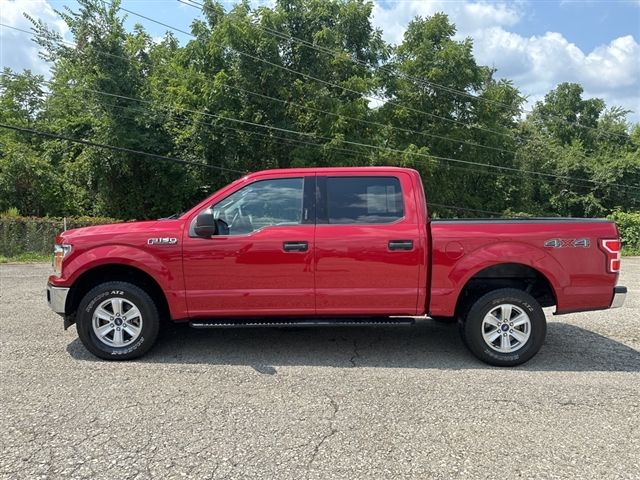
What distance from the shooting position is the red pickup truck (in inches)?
201

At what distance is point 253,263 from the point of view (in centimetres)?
511

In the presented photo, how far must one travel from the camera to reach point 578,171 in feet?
141

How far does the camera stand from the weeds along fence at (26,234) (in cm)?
1703

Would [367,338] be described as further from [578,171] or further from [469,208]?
[578,171]

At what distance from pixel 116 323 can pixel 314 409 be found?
7.83 ft

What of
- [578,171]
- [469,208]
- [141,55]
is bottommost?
[469,208]

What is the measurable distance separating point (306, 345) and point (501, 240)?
2.39 m

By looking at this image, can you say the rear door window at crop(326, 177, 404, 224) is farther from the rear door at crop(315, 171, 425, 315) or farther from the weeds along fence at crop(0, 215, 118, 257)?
the weeds along fence at crop(0, 215, 118, 257)

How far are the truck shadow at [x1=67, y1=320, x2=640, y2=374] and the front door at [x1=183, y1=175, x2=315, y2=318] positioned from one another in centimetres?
52

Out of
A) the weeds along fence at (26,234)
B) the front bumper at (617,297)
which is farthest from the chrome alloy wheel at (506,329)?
the weeds along fence at (26,234)

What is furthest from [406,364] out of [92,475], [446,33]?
[446,33]

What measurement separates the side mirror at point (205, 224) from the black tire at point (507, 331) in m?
2.72

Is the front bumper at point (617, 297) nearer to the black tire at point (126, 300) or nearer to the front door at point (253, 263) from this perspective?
the front door at point (253, 263)

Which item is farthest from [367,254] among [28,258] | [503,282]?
[28,258]
